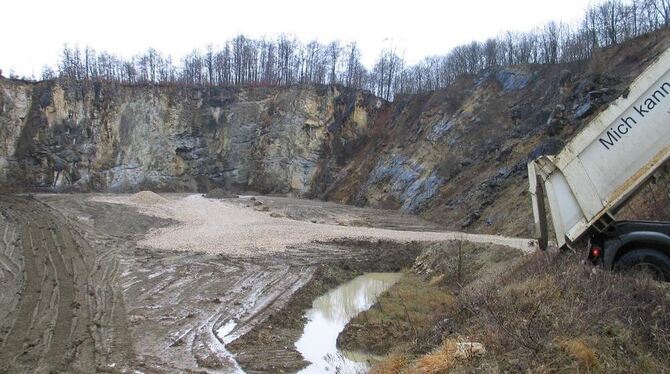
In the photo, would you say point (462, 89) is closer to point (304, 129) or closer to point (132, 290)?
point (304, 129)

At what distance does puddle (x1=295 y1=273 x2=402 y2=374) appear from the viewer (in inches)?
396

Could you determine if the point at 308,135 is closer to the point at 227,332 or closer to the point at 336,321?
the point at 336,321

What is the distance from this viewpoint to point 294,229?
94.7ft

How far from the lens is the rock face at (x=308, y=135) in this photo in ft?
120

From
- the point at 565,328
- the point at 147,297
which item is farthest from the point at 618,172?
the point at 147,297

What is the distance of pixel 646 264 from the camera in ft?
23.6

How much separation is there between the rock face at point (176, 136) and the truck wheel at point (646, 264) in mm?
53233

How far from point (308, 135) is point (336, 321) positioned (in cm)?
5150

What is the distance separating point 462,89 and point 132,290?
42.2m

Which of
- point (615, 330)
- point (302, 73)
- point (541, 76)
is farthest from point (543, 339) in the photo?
point (302, 73)

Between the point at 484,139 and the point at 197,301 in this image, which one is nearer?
the point at 197,301

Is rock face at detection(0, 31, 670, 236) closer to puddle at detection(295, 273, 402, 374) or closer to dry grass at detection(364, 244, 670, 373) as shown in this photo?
puddle at detection(295, 273, 402, 374)

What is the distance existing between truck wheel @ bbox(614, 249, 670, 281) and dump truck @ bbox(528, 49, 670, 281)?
Result: 0.04 ft

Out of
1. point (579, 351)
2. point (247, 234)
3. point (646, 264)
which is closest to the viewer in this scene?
point (579, 351)
